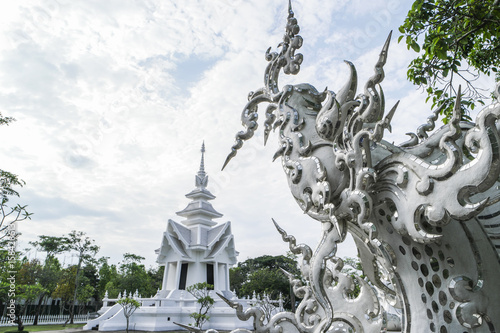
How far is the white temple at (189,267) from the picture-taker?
19.2 meters

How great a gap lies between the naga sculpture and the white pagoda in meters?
21.9

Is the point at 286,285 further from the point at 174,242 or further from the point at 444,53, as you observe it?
the point at 444,53

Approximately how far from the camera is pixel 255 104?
3098 millimetres

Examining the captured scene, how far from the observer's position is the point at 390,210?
2127 millimetres

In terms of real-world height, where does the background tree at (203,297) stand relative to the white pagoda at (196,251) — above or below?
below

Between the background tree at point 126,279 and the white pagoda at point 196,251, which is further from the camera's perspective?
the background tree at point 126,279

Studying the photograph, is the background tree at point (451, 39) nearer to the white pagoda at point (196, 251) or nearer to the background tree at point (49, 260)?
the white pagoda at point (196, 251)

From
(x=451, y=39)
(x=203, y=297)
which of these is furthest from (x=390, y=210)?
(x=203, y=297)

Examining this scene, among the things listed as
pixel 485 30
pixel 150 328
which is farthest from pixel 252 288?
pixel 485 30

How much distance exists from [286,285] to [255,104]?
31.2 meters

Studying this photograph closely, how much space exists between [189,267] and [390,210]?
24104 millimetres

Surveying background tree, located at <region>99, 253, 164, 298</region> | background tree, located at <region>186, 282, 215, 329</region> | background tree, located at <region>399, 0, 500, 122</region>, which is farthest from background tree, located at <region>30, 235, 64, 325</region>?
background tree, located at <region>399, 0, 500, 122</region>

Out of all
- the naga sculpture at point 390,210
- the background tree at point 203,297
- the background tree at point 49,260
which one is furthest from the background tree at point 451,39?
the background tree at point 49,260

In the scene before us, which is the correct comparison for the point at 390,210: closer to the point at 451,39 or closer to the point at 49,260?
the point at 451,39
